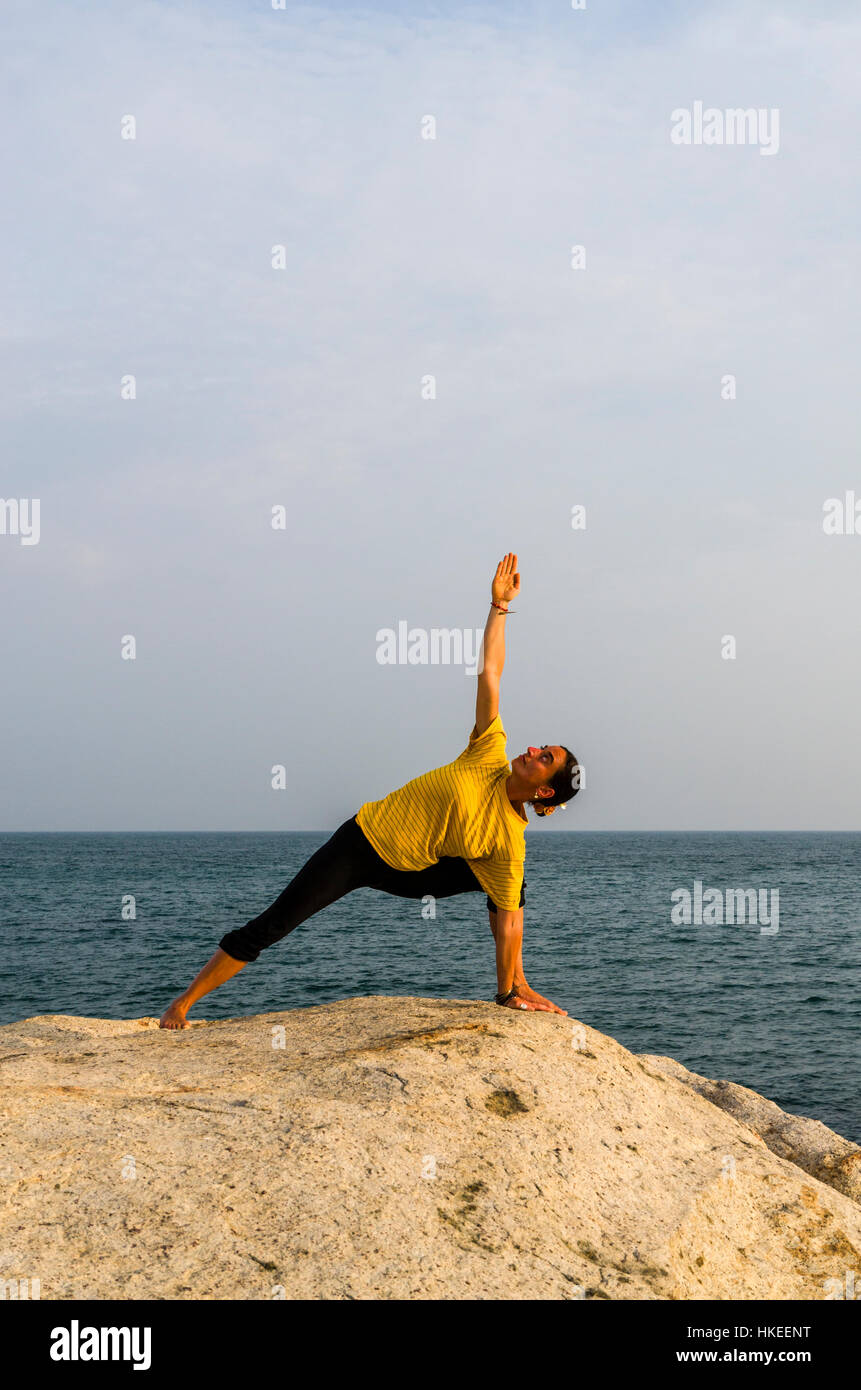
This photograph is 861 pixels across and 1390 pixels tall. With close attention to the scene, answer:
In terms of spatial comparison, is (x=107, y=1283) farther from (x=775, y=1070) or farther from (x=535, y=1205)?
(x=775, y=1070)

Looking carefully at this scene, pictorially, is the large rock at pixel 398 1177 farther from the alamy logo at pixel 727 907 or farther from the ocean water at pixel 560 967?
the alamy logo at pixel 727 907

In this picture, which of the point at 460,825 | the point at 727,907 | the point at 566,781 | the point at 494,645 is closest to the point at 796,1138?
the point at 566,781

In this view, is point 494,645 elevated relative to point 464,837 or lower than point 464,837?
elevated

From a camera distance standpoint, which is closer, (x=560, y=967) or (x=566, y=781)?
(x=566, y=781)

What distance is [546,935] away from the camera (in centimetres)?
4559

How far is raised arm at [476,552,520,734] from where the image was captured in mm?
6574

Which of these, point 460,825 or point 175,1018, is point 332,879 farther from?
point 175,1018

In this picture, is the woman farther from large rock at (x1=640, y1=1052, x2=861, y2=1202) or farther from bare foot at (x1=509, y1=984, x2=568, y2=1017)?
→ large rock at (x1=640, y1=1052, x2=861, y2=1202)

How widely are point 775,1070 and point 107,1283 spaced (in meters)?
20.2

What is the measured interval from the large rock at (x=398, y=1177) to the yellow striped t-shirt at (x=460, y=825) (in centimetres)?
95

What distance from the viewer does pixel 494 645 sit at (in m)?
6.56
